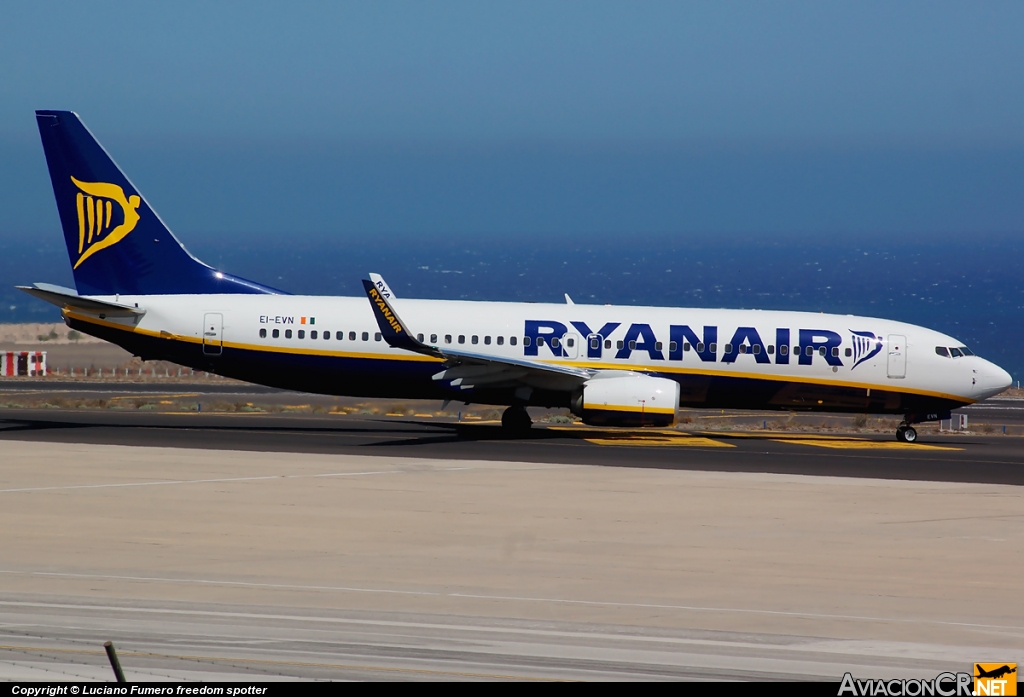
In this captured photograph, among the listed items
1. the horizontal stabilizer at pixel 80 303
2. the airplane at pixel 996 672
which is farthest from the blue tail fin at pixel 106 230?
the airplane at pixel 996 672

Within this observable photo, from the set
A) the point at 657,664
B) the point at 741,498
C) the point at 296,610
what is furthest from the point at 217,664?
the point at 741,498

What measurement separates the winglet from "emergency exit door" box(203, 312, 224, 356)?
507 centimetres

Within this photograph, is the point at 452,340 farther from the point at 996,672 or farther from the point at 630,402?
the point at 996,672

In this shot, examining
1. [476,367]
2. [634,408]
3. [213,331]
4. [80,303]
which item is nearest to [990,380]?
[634,408]

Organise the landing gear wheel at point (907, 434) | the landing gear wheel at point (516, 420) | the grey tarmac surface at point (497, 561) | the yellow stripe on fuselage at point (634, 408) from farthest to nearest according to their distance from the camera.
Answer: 1. the landing gear wheel at point (907, 434)
2. the landing gear wheel at point (516, 420)
3. the yellow stripe on fuselage at point (634, 408)
4. the grey tarmac surface at point (497, 561)

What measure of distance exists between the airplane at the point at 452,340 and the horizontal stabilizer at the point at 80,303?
5cm

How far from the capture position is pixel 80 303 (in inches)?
1331

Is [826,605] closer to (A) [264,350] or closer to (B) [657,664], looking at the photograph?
(B) [657,664]

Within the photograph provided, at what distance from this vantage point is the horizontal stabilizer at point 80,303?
33331mm

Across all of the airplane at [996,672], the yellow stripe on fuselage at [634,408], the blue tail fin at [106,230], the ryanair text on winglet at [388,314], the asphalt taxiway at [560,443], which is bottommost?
the airplane at [996,672]

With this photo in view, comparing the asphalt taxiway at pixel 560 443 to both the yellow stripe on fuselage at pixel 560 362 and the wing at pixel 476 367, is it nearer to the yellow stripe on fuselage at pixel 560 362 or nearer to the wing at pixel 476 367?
the wing at pixel 476 367

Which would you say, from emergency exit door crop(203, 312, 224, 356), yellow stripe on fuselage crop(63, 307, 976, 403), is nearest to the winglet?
yellow stripe on fuselage crop(63, 307, 976, 403)

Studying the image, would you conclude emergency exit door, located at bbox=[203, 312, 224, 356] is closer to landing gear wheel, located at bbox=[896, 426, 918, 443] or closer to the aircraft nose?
landing gear wheel, located at bbox=[896, 426, 918, 443]

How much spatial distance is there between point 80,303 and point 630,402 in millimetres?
14898
